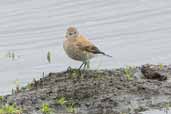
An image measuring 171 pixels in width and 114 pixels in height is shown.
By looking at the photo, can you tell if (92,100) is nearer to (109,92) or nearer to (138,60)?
(109,92)

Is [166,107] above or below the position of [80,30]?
below

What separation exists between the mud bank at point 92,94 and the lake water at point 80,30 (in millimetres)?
A: 2227

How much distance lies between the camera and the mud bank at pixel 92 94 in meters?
10.5

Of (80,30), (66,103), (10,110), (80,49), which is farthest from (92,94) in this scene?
(80,30)

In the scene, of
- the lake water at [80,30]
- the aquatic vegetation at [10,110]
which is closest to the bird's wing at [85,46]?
the aquatic vegetation at [10,110]

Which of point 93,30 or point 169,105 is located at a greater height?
point 93,30

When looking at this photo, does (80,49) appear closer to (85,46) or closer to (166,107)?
(85,46)

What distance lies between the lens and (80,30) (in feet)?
59.3

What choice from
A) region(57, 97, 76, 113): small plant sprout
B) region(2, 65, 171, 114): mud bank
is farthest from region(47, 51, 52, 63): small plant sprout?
region(57, 97, 76, 113): small plant sprout

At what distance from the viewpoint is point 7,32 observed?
59.0ft

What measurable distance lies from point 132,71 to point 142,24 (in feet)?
20.4

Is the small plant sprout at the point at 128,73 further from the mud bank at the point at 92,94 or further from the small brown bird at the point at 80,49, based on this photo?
the small brown bird at the point at 80,49

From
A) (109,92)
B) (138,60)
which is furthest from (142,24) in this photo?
(109,92)

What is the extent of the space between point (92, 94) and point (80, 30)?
7.39m
